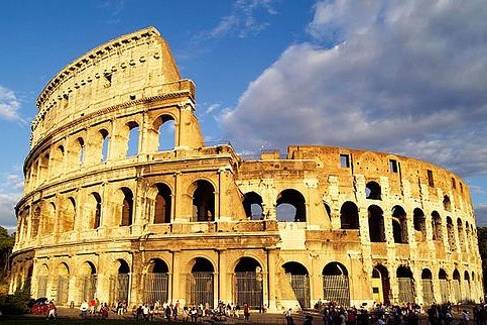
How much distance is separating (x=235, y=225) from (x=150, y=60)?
11.1 meters

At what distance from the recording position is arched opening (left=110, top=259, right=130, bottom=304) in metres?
22.3

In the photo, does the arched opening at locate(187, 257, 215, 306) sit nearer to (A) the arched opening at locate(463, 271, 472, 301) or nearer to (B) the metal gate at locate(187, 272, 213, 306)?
(B) the metal gate at locate(187, 272, 213, 306)

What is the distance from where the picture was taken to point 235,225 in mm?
21656

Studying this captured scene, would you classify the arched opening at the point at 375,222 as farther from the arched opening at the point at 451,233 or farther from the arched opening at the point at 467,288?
the arched opening at the point at 467,288

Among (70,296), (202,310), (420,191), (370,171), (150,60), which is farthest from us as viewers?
(420,191)

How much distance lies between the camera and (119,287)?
22.6m

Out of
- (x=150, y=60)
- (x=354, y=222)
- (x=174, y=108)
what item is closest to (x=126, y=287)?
(x=174, y=108)

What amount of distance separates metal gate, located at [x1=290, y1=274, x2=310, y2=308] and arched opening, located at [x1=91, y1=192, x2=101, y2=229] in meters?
11.4

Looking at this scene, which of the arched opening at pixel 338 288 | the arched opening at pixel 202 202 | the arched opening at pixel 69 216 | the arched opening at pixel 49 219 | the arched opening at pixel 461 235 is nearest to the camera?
the arched opening at pixel 338 288

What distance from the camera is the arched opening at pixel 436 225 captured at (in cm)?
3105

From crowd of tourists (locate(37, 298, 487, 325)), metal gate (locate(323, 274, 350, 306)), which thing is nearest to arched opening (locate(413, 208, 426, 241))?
crowd of tourists (locate(37, 298, 487, 325))

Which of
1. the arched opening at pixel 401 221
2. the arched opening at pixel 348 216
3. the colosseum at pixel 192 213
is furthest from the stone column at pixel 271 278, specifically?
the arched opening at pixel 401 221

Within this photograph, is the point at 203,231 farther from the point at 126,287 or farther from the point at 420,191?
the point at 420,191

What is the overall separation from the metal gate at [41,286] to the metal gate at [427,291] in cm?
2265
